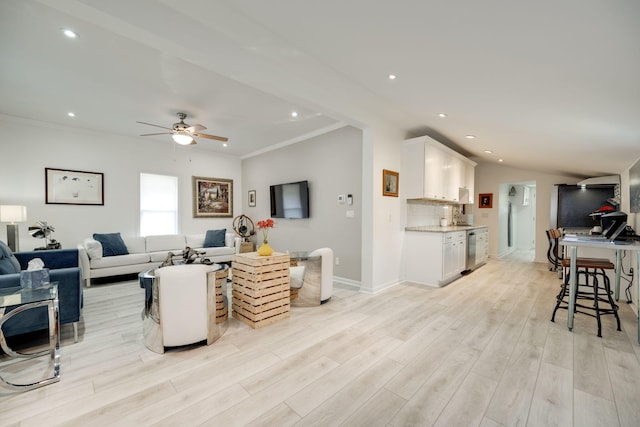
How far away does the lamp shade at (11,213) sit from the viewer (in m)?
3.78

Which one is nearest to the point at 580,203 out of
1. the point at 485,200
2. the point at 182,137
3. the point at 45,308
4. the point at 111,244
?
the point at 485,200

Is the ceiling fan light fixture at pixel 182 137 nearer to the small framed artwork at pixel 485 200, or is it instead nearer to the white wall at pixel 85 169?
the white wall at pixel 85 169

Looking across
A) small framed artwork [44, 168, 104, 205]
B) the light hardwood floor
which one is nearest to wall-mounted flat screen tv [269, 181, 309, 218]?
the light hardwood floor

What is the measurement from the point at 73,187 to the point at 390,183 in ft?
19.0

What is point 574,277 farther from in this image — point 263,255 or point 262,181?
point 262,181

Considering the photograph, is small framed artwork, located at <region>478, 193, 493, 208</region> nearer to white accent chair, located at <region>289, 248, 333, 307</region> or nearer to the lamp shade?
white accent chair, located at <region>289, 248, 333, 307</region>

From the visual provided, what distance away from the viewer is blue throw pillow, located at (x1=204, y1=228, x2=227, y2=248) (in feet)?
Answer: 20.0

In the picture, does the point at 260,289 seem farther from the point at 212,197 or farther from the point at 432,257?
the point at 212,197

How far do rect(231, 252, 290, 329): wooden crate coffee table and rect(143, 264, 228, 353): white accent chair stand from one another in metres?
0.47

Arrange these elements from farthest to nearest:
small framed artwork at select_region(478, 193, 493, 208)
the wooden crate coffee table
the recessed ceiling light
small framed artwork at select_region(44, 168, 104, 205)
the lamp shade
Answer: small framed artwork at select_region(478, 193, 493, 208), small framed artwork at select_region(44, 168, 104, 205), the lamp shade, the wooden crate coffee table, the recessed ceiling light

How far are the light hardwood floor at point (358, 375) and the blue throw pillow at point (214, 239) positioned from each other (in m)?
2.88

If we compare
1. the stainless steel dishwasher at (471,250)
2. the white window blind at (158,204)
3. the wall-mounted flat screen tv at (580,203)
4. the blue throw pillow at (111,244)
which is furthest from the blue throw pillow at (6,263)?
the wall-mounted flat screen tv at (580,203)

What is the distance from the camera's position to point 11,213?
3834mm

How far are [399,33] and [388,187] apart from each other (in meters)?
2.52
